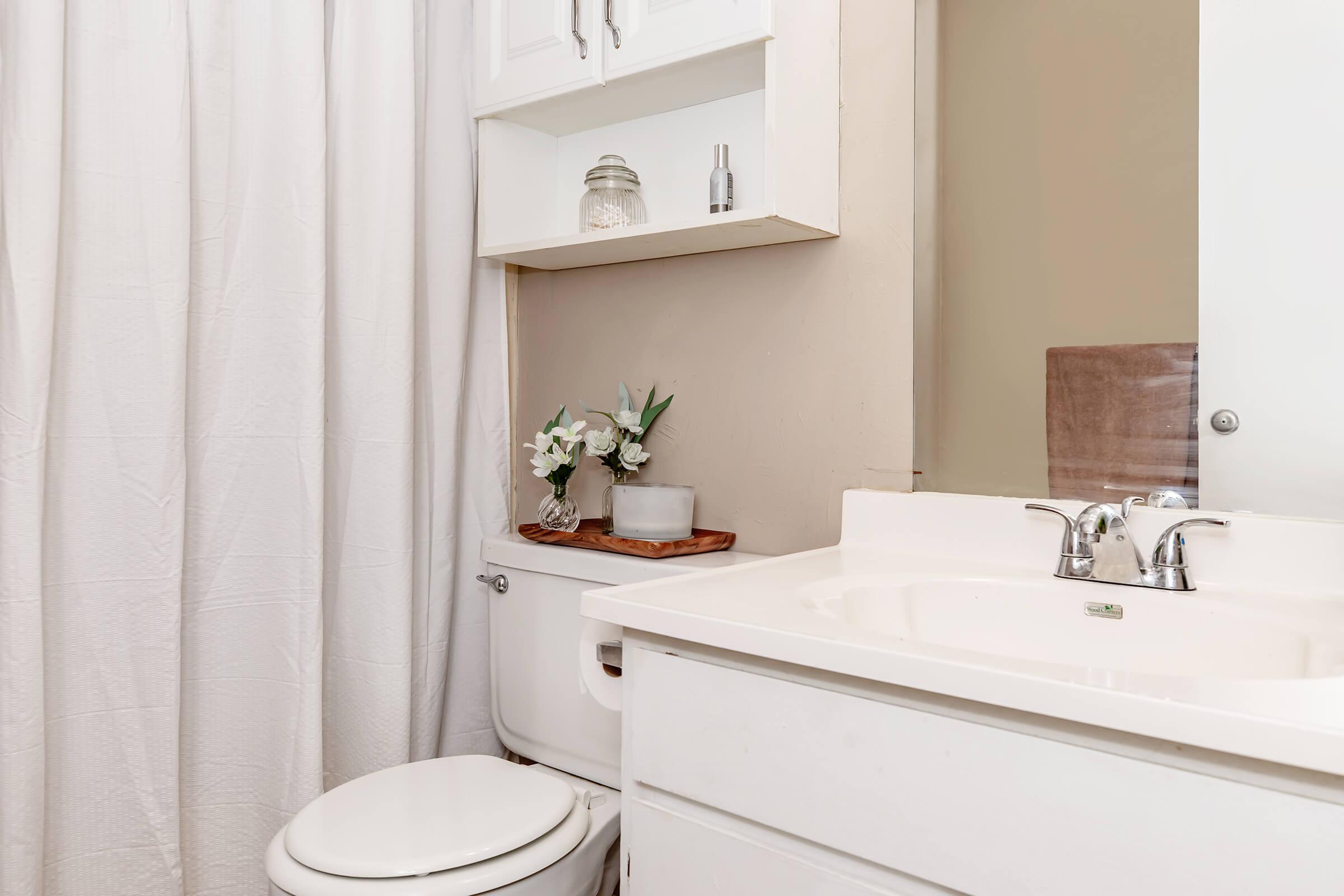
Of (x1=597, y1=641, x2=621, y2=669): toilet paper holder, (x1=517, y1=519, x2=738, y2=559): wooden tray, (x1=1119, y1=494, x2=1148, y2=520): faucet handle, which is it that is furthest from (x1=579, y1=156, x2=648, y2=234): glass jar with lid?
(x1=1119, y1=494, x2=1148, y2=520): faucet handle

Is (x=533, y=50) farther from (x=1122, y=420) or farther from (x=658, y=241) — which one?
(x=1122, y=420)

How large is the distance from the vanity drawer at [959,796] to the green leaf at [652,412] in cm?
65

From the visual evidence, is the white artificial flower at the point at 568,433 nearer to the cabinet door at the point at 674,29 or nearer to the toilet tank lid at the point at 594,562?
the toilet tank lid at the point at 594,562

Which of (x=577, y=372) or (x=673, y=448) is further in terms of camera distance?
(x=577, y=372)

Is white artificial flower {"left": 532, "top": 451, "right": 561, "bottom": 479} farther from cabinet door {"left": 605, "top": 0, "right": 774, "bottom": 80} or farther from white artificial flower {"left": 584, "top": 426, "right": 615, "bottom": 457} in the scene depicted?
cabinet door {"left": 605, "top": 0, "right": 774, "bottom": 80}

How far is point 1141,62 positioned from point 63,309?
135cm

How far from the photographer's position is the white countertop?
1.80ft

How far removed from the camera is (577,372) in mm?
1594

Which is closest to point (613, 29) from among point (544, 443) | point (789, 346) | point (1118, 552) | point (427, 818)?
point (789, 346)

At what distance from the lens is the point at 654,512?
131 cm

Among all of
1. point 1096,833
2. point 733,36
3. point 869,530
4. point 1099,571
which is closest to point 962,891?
point 1096,833

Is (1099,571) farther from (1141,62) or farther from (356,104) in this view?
(356,104)

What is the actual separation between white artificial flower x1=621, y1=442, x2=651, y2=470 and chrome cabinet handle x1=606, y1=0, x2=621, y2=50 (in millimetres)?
601

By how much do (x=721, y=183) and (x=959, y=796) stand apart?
90cm
